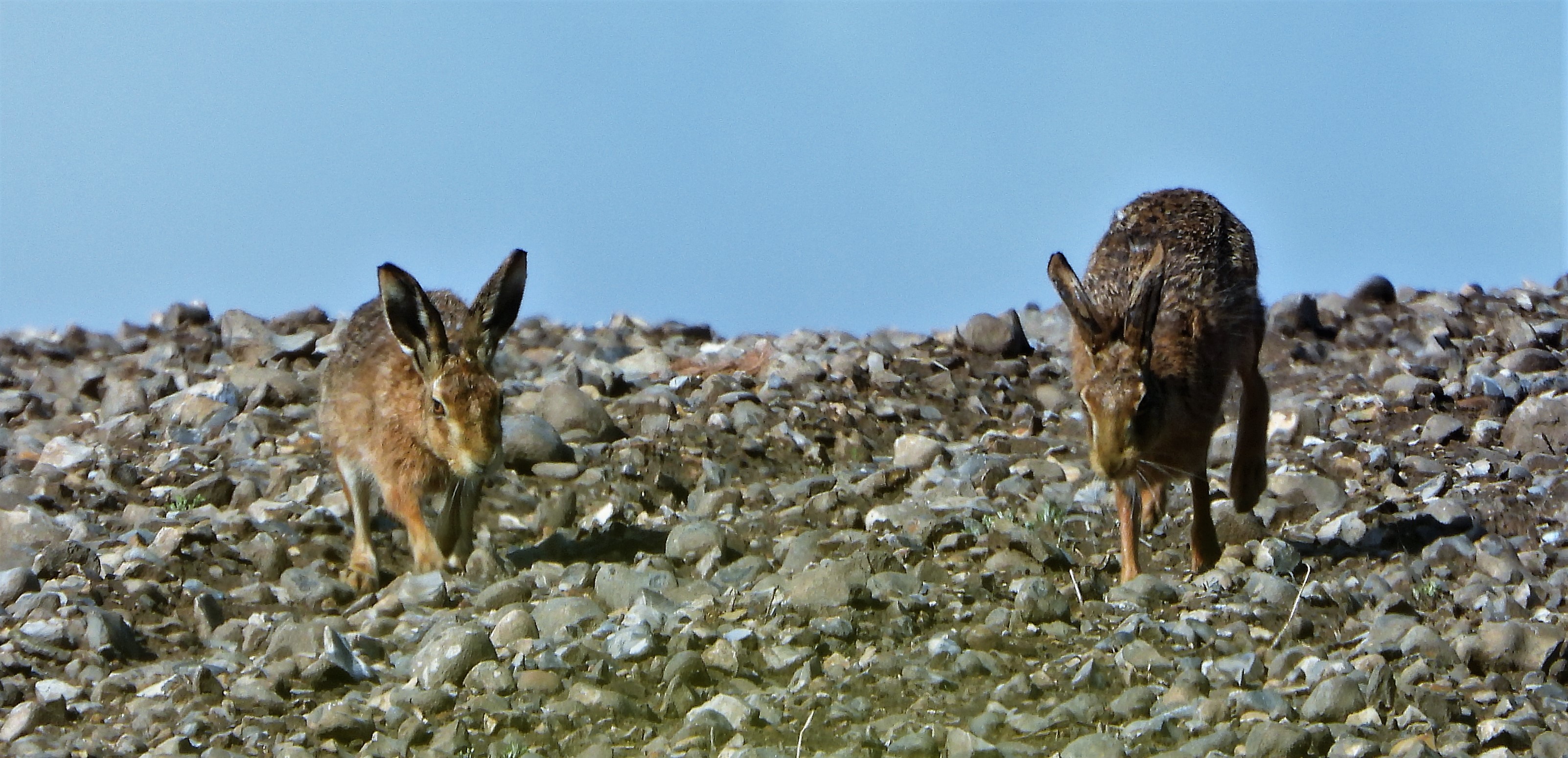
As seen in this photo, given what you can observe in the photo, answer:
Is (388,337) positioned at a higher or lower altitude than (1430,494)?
higher

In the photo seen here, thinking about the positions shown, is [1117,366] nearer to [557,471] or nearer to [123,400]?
[557,471]

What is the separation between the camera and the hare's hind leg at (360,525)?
28.7 ft

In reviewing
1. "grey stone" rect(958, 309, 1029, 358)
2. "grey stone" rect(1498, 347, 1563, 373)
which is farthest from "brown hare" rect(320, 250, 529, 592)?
"grey stone" rect(1498, 347, 1563, 373)

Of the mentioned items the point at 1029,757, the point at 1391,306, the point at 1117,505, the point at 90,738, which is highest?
the point at 1391,306

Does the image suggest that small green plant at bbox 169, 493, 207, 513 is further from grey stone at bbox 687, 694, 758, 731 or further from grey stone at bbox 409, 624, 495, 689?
grey stone at bbox 687, 694, 758, 731

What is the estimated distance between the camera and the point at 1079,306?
8.52 metres

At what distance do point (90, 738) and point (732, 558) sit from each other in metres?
3.09

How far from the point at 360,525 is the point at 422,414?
74 centimetres

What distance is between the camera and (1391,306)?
1448cm

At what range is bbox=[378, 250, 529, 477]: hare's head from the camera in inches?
327

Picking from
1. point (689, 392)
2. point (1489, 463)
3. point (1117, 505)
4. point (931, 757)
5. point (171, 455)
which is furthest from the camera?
point (689, 392)

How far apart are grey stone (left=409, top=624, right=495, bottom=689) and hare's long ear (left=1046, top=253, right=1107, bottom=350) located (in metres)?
3.31

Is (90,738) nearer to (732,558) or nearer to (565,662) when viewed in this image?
(565,662)

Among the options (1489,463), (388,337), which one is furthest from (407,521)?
Answer: (1489,463)
